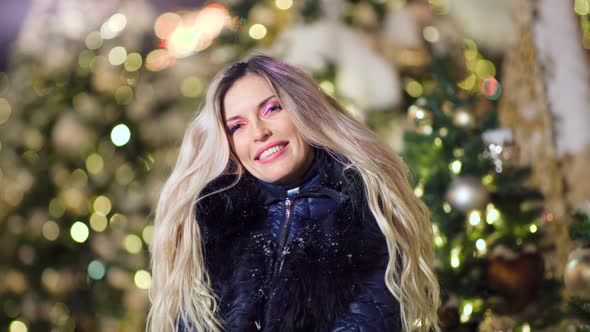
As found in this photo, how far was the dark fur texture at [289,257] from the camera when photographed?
1406 mm

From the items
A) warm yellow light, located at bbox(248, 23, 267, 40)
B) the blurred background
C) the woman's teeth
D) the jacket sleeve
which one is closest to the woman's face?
the woman's teeth

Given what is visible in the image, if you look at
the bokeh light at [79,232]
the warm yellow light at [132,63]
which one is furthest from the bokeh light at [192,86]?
the bokeh light at [79,232]

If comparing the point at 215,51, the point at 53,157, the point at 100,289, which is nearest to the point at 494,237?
the point at 215,51

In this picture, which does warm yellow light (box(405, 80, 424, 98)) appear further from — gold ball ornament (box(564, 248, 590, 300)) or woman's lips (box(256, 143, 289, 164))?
woman's lips (box(256, 143, 289, 164))

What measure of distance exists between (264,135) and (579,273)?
0.97 meters

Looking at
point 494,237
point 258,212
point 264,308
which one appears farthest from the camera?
point 494,237

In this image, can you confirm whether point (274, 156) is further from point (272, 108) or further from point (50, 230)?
point (50, 230)

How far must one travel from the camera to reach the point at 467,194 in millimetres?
2250

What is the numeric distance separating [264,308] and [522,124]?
1809 millimetres

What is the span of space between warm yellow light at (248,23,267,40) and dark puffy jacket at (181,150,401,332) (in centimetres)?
151

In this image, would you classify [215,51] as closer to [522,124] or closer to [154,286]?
[522,124]

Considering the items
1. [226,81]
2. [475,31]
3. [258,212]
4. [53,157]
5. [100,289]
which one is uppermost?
[226,81]

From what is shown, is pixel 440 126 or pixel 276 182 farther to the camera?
pixel 440 126

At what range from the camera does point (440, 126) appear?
2.38 m
